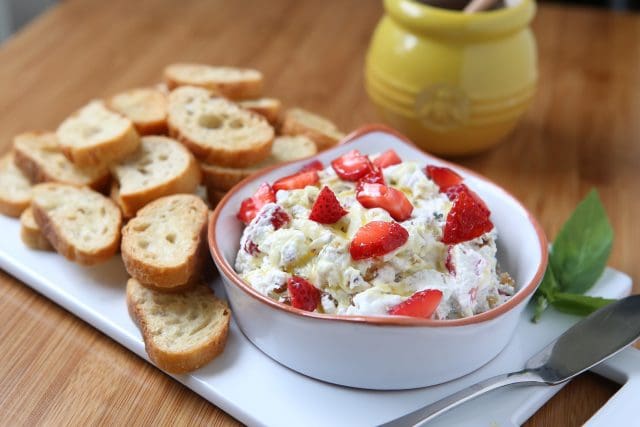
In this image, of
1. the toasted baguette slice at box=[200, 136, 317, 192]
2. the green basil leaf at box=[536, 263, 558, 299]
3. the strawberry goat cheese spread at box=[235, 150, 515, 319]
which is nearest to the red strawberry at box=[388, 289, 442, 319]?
the strawberry goat cheese spread at box=[235, 150, 515, 319]

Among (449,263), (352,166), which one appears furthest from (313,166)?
(449,263)

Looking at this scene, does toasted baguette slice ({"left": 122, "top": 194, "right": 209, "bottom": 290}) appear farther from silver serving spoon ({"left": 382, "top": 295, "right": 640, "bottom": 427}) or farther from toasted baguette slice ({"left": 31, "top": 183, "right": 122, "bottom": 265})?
silver serving spoon ({"left": 382, "top": 295, "right": 640, "bottom": 427})

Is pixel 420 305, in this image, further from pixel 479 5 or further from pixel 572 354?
pixel 479 5

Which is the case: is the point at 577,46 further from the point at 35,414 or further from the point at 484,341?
the point at 35,414

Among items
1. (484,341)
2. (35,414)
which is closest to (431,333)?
(484,341)

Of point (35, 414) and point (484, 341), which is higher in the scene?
point (484, 341)
